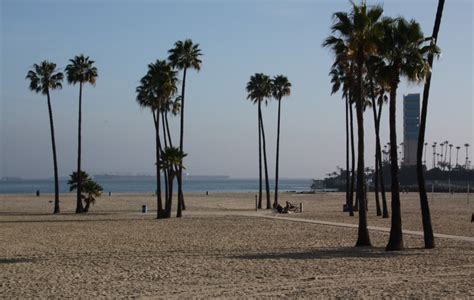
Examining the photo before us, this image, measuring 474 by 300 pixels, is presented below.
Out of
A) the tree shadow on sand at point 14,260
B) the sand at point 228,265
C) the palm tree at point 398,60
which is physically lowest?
the tree shadow on sand at point 14,260

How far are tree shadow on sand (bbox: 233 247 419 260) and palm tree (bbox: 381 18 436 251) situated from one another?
0.64 meters

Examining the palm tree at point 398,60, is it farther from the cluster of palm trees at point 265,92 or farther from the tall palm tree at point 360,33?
the cluster of palm trees at point 265,92

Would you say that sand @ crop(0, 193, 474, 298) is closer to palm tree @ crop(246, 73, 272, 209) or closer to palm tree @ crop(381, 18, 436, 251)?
palm tree @ crop(381, 18, 436, 251)

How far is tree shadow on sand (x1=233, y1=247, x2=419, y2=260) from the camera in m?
19.1

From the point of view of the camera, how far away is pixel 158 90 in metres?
41.2

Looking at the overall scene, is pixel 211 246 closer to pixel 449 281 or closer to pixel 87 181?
pixel 449 281

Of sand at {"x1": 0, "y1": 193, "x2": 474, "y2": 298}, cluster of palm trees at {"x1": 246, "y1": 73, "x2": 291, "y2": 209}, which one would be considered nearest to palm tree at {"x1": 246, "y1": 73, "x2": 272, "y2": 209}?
cluster of palm trees at {"x1": 246, "y1": 73, "x2": 291, "y2": 209}

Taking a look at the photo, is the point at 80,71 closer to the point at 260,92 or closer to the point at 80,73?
the point at 80,73

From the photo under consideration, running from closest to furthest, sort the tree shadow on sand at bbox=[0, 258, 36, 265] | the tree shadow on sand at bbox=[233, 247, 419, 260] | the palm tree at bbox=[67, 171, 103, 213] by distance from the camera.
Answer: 1. the tree shadow on sand at bbox=[0, 258, 36, 265]
2. the tree shadow on sand at bbox=[233, 247, 419, 260]
3. the palm tree at bbox=[67, 171, 103, 213]

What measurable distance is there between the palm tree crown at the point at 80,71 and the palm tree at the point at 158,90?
625 centimetres

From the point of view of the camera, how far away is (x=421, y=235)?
26.1 m

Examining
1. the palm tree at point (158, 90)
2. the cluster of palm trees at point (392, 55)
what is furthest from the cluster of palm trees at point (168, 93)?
the cluster of palm trees at point (392, 55)

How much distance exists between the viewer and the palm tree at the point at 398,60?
20359 mm

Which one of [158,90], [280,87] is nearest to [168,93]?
[158,90]
